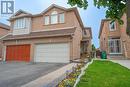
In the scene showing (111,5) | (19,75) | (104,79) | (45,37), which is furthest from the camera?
(45,37)

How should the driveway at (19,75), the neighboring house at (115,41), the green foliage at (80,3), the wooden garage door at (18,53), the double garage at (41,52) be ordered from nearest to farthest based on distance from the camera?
the green foliage at (80,3) → the driveway at (19,75) → the double garage at (41,52) → the wooden garage door at (18,53) → the neighboring house at (115,41)

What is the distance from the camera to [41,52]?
21797 mm

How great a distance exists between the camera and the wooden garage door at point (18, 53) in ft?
75.8

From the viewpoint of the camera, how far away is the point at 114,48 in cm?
2725

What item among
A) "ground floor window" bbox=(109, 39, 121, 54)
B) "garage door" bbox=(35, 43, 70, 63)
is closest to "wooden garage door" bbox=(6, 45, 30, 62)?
"garage door" bbox=(35, 43, 70, 63)

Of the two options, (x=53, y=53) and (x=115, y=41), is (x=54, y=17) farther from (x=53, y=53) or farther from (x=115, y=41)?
(x=115, y=41)

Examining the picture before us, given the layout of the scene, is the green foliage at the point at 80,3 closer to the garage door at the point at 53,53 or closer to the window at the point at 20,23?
the garage door at the point at 53,53

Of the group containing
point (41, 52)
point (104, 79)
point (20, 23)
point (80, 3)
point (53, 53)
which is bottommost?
point (104, 79)

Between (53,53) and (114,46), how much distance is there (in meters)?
11.6

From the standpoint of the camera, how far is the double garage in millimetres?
19984

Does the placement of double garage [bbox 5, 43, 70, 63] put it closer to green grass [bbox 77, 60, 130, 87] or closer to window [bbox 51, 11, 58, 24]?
window [bbox 51, 11, 58, 24]

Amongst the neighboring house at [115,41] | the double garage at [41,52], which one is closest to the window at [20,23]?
the double garage at [41,52]

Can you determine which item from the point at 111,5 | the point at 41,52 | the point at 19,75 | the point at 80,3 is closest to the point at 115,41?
the point at 41,52

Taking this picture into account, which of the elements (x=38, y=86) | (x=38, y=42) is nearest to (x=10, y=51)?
(x=38, y=42)
